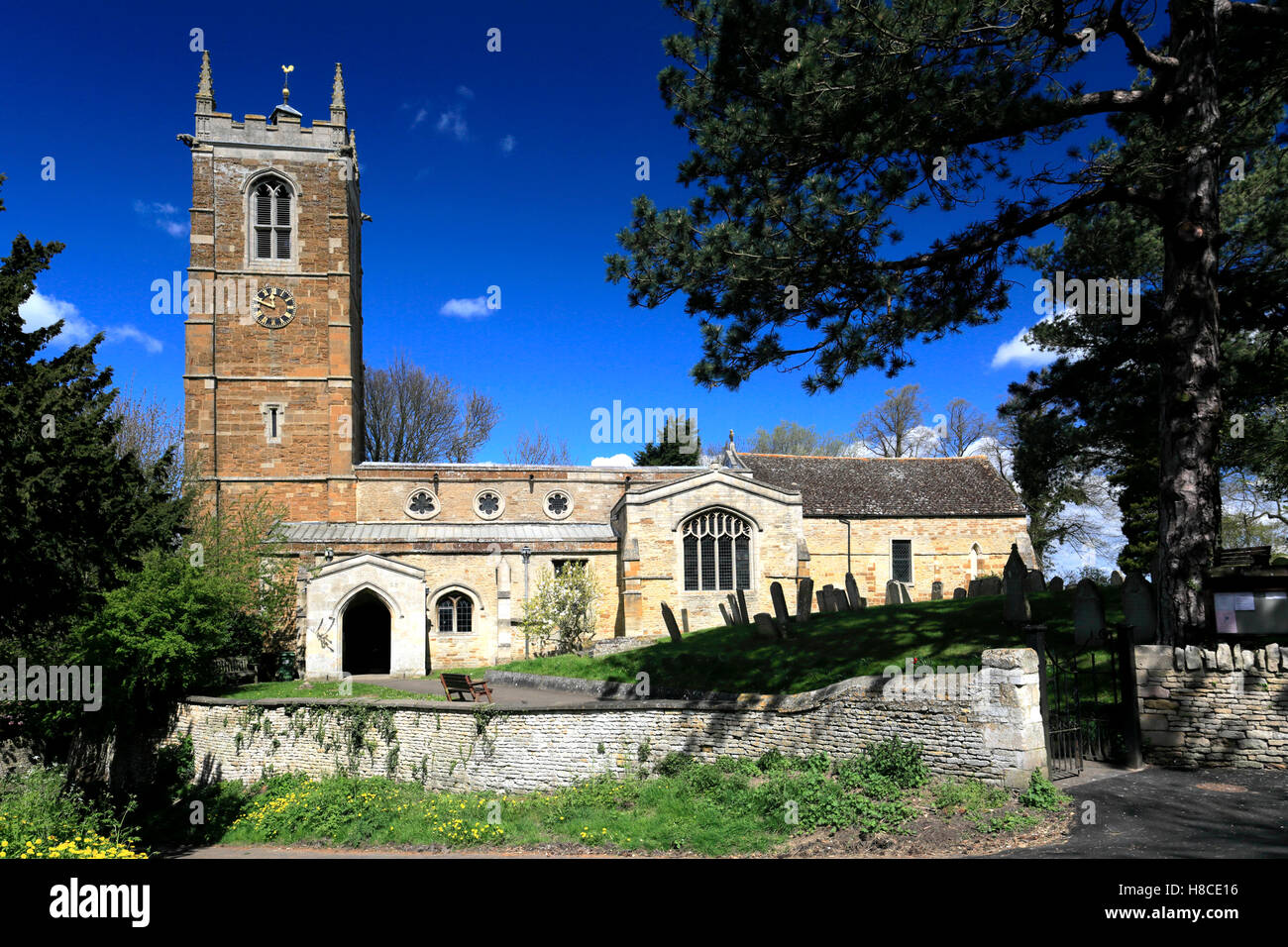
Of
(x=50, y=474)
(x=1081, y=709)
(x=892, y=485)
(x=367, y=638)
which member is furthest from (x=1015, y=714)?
(x=892, y=485)

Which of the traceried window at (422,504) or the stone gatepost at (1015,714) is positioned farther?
the traceried window at (422,504)

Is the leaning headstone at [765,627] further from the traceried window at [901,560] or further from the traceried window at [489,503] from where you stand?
the traceried window at [489,503]

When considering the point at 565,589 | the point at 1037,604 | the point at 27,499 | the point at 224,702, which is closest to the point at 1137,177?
the point at 1037,604

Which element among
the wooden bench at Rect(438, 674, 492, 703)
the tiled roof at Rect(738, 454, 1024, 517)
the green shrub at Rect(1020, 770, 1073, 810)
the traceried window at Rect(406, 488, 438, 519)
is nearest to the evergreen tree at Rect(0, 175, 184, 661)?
the wooden bench at Rect(438, 674, 492, 703)

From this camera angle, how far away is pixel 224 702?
20.0 meters

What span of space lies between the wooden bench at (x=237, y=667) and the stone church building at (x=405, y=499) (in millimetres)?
2156

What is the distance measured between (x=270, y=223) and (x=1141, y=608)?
3068 centimetres

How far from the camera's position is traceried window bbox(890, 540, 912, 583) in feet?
103

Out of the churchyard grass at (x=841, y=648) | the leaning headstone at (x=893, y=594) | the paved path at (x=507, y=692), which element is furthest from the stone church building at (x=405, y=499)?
the churchyard grass at (x=841, y=648)

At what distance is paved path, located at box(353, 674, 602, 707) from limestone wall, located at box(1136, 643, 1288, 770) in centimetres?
977

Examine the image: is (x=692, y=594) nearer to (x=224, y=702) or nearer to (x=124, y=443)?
(x=224, y=702)

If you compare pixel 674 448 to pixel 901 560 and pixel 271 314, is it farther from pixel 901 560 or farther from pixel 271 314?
pixel 271 314

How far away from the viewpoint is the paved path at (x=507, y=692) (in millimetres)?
18094
